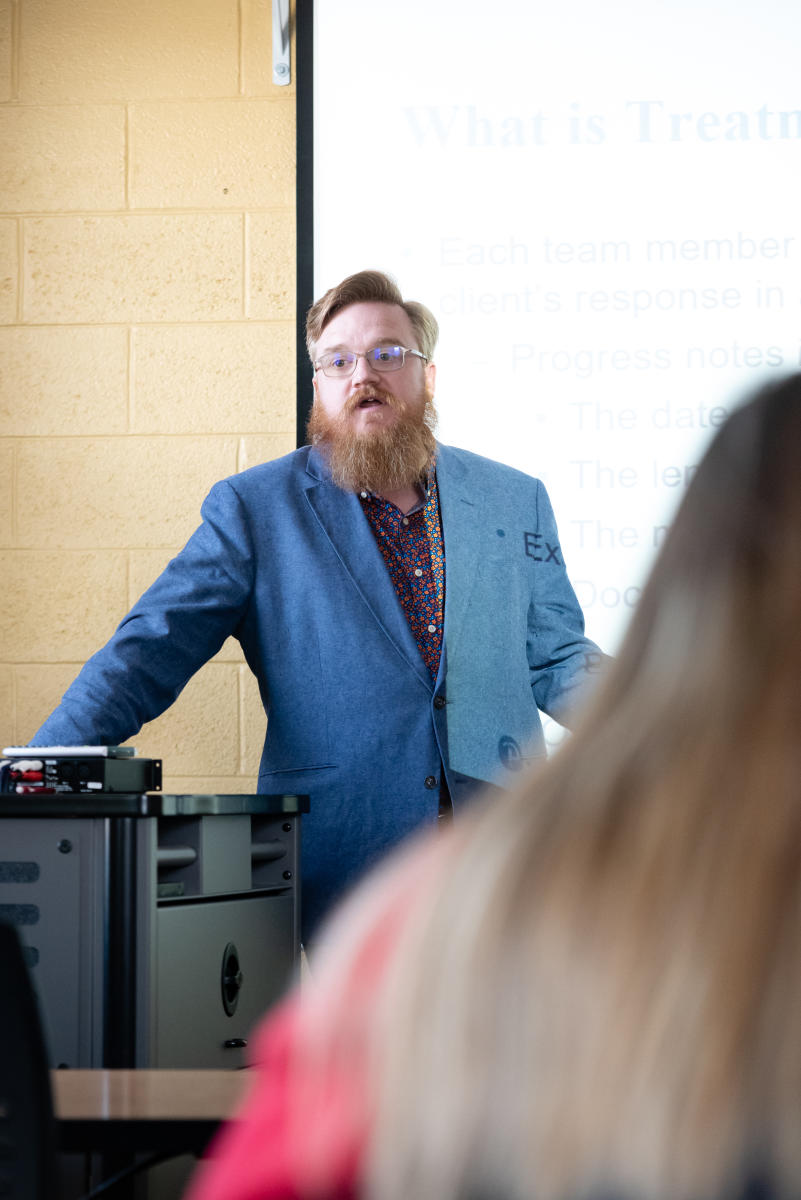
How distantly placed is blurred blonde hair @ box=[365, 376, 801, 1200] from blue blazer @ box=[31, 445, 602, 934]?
163cm

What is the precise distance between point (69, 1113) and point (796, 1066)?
1.88 feet

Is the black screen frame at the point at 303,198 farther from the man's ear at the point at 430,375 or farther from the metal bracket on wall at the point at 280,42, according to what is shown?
the man's ear at the point at 430,375

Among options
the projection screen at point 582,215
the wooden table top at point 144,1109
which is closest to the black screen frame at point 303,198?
the projection screen at point 582,215

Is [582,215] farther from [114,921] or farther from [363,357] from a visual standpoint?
[114,921]

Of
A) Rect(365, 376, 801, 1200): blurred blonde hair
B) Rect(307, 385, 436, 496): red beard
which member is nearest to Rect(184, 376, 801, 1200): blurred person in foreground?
Rect(365, 376, 801, 1200): blurred blonde hair

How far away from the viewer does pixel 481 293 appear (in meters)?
2.74

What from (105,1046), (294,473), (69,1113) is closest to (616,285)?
(294,473)

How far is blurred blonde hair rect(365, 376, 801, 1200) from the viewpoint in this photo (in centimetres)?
44

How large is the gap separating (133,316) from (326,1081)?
255cm

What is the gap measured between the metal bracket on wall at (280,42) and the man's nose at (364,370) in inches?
28.1

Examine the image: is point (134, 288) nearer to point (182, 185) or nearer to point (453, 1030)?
point (182, 185)

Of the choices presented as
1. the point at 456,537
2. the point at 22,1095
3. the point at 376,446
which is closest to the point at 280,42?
the point at 376,446

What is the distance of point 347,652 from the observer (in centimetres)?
230

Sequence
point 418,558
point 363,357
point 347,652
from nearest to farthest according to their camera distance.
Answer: point 347,652 < point 418,558 < point 363,357
